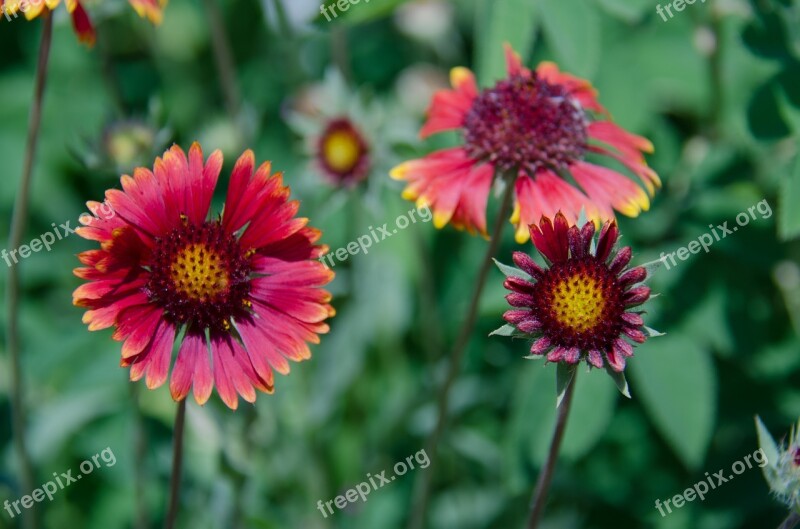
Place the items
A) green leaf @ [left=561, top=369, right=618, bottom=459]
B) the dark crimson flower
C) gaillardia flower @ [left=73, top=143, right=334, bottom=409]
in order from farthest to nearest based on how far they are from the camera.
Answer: the dark crimson flower
green leaf @ [left=561, top=369, right=618, bottom=459]
gaillardia flower @ [left=73, top=143, right=334, bottom=409]

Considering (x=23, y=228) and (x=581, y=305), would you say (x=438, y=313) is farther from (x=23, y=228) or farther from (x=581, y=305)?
(x=581, y=305)

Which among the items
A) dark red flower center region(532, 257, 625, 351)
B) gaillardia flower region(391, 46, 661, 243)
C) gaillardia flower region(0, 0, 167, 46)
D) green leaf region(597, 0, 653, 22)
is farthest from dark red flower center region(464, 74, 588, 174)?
gaillardia flower region(0, 0, 167, 46)

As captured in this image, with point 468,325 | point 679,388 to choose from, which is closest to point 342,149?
point 468,325

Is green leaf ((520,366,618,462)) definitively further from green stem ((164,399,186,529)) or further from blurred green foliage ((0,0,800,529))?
green stem ((164,399,186,529))

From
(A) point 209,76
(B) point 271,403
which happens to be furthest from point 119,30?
(B) point 271,403

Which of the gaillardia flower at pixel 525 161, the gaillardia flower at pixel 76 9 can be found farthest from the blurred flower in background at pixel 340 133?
the gaillardia flower at pixel 76 9

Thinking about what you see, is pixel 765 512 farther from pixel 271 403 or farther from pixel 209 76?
pixel 209 76

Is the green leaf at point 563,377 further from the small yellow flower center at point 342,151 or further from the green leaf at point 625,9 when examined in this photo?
the small yellow flower center at point 342,151
